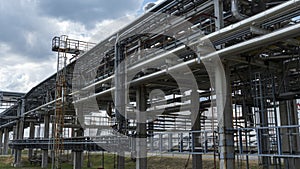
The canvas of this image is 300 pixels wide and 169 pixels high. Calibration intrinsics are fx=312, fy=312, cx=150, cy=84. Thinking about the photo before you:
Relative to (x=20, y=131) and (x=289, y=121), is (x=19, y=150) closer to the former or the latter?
(x=20, y=131)

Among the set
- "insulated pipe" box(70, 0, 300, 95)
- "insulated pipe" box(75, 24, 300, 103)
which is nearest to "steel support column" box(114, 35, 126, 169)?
"insulated pipe" box(75, 24, 300, 103)

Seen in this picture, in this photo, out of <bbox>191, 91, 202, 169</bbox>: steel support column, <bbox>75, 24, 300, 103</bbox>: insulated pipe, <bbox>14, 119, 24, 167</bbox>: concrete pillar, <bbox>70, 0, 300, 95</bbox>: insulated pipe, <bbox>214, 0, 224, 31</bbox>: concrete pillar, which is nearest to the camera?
<bbox>70, 0, 300, 95</bbox>: insulated pipe

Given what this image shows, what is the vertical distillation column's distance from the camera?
17953mm

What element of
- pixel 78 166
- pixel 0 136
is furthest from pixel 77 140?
pixel 0 136

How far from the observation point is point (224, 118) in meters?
9.43

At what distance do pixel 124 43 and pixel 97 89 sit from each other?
4119 millimetres

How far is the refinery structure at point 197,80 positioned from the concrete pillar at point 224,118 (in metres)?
0.03

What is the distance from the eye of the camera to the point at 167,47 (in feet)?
36.2

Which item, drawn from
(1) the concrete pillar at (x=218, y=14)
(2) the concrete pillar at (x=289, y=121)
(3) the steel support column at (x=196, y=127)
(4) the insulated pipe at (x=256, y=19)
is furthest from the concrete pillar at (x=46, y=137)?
(4) the insulated pipe at (x=256, y=19)

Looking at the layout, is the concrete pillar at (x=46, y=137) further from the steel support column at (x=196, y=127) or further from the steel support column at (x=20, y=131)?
the steel support column at (x=196, y=127)

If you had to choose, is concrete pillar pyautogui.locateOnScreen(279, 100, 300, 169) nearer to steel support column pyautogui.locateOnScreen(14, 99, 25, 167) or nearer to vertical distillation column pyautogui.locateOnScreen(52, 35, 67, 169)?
vertical distillation column pyautogui.locateOnScreen(52, 35, 67, 169)

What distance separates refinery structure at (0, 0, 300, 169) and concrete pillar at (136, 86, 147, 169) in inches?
1.7

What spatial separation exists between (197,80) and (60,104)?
907 cm

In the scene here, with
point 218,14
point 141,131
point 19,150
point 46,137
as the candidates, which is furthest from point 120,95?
point 19,150
